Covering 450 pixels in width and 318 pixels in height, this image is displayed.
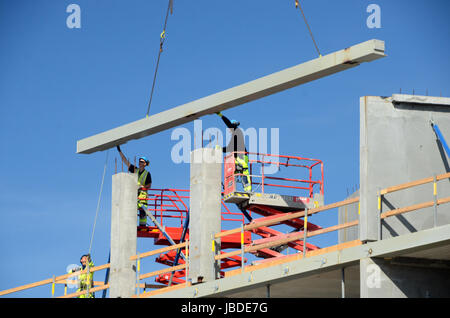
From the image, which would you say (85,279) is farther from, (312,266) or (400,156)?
(400,156)

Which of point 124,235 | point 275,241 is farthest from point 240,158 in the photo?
point 275,241

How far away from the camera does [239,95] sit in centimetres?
2367

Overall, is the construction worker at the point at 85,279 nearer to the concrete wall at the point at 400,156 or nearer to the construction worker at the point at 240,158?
the construction worker at the point at 240,158

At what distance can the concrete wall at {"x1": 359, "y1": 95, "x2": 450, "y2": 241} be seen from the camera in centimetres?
2083

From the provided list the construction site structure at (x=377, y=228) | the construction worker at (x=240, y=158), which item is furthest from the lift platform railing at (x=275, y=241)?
the construction worker at (x=240, y=158)

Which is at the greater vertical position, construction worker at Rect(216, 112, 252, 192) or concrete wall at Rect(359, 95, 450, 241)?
construction worker at Rect(216, 112, 252, 192)

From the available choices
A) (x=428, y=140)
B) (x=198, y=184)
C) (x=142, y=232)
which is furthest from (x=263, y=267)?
(x=142, y=232)

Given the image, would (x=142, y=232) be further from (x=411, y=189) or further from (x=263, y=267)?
(x=411, y=189)

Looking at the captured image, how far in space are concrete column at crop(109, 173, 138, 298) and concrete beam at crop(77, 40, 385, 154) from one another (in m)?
1.12

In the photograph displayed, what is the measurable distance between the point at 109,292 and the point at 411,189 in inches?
346

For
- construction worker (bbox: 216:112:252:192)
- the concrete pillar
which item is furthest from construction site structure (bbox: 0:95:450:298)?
construction worker (bbox: 216:112:252:192)

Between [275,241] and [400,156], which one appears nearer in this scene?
[400,156]

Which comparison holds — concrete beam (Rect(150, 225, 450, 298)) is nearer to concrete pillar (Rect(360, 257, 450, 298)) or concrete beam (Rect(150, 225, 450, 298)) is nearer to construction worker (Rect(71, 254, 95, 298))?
concrete pillar (Rect(360, 257, 450, 298))

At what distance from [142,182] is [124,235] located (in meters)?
2.48
